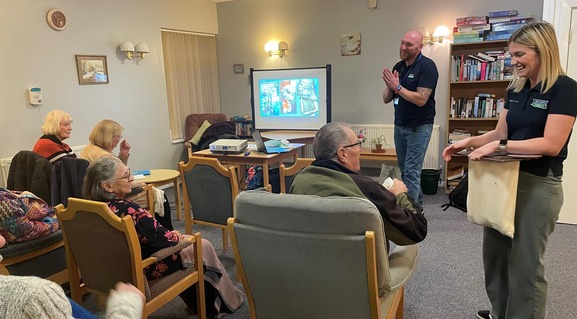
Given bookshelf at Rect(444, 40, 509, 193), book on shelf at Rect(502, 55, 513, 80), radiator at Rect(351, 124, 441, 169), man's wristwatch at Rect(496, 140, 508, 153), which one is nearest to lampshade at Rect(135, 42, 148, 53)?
radiator at Rect(351, 124, 441, 169)

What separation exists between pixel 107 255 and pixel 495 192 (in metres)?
1.74

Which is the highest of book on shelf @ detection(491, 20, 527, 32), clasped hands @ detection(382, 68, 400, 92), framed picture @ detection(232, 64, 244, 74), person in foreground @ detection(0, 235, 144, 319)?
book on shelf @ detection(491, 20, 527, 32)

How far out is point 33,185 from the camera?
9.79 feet

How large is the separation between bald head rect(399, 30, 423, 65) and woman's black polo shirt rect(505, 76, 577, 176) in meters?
1.71

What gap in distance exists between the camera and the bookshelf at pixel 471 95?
4488 millimetres

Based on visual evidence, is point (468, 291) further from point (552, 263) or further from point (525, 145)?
point (525, 145)

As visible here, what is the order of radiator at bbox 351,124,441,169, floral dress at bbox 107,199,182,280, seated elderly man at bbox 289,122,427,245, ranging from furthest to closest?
radiator at bbox 351,124,441,169 < floral dress at bbox 107,199,182,280 < seated elderly man at bbox 289,122,427,245

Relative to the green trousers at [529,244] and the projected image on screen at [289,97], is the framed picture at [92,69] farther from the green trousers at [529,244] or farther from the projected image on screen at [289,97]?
the green trousers at [529,244]

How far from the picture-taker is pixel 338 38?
5492mm

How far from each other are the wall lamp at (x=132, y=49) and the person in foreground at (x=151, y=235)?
9.40 ft

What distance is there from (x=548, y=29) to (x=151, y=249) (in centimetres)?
199

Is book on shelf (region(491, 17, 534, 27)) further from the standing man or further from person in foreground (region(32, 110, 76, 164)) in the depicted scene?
person in foreground (region(32, 110, 76, 164))

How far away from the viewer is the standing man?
3.44 metres

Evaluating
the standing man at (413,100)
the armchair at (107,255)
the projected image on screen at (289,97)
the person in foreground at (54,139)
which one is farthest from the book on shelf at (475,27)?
the person in foreground at (54,139)
